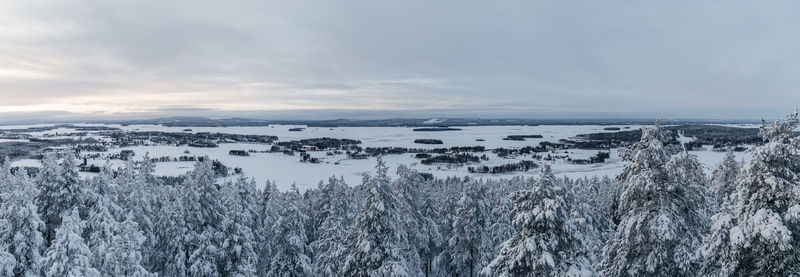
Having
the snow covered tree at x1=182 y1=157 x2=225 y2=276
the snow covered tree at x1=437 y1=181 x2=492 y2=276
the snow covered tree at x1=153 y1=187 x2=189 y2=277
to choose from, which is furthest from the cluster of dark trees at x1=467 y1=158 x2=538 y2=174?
the snow covered tree at x1=182 y1=157 x2=225 y2=276

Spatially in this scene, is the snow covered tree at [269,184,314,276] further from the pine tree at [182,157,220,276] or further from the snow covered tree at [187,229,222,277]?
the snow covered tree at [187,229,222,277]

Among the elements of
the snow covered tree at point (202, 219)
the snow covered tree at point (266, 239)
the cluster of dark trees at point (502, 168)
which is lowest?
the cluster of dark trees at point (502, 168)


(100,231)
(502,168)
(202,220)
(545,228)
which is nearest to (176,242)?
(202,220)

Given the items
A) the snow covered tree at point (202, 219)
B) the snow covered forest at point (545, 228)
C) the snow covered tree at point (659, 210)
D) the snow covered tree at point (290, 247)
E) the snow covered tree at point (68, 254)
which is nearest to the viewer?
the snow covered forest at point (545, 228)

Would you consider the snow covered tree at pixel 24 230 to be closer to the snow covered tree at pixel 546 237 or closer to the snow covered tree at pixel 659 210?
the snow covered tree at pixel 546 237

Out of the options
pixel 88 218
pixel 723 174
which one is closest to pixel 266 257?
pixel 88 218

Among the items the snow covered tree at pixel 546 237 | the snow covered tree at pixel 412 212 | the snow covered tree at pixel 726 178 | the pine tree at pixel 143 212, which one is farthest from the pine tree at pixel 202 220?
the snow covered tree at pixel 726 178

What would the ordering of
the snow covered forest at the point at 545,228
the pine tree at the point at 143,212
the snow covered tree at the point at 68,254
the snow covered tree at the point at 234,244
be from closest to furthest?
the snow covered forest at the point at 545,228
the snow covered tree at the point at 68,254
the snow covered tree at the point at 234,244
the pine tree at the point at 143,212
